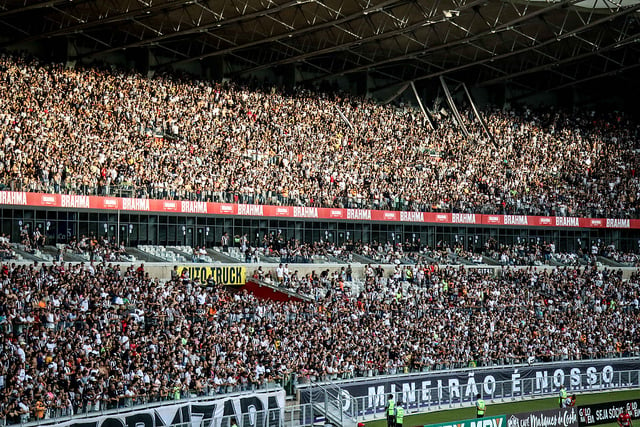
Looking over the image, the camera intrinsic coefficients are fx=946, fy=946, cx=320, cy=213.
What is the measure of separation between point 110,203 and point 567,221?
102ft

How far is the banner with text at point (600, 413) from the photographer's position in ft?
104

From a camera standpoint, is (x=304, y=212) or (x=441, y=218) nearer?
(x=304, y=212)

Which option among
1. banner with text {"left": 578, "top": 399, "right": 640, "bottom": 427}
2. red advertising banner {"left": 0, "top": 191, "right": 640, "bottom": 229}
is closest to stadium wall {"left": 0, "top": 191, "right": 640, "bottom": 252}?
red advertising banner {"left": 0, "top": 191, "right": 640, "bottom": 229}

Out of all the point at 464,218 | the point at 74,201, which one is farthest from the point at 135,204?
the point at 464,218

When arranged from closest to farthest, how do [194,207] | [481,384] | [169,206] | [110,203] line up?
[481,384], [110,203], [169,206], [194,207]

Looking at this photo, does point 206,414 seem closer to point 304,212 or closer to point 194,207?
point 194,207

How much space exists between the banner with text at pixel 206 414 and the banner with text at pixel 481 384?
5.92ft

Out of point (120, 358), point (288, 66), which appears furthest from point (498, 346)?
point (288, 66)

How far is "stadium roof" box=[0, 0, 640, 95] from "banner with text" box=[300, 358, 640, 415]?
1973cm

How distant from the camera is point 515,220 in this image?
5928 centimetres

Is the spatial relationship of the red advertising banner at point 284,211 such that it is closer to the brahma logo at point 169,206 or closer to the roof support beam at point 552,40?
the brahma logo at point 169,206

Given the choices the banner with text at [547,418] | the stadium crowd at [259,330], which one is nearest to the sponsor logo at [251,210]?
the stadium crowd at [259,330]

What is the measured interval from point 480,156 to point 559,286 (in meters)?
13.2

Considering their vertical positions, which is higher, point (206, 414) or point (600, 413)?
point (206, 414)
